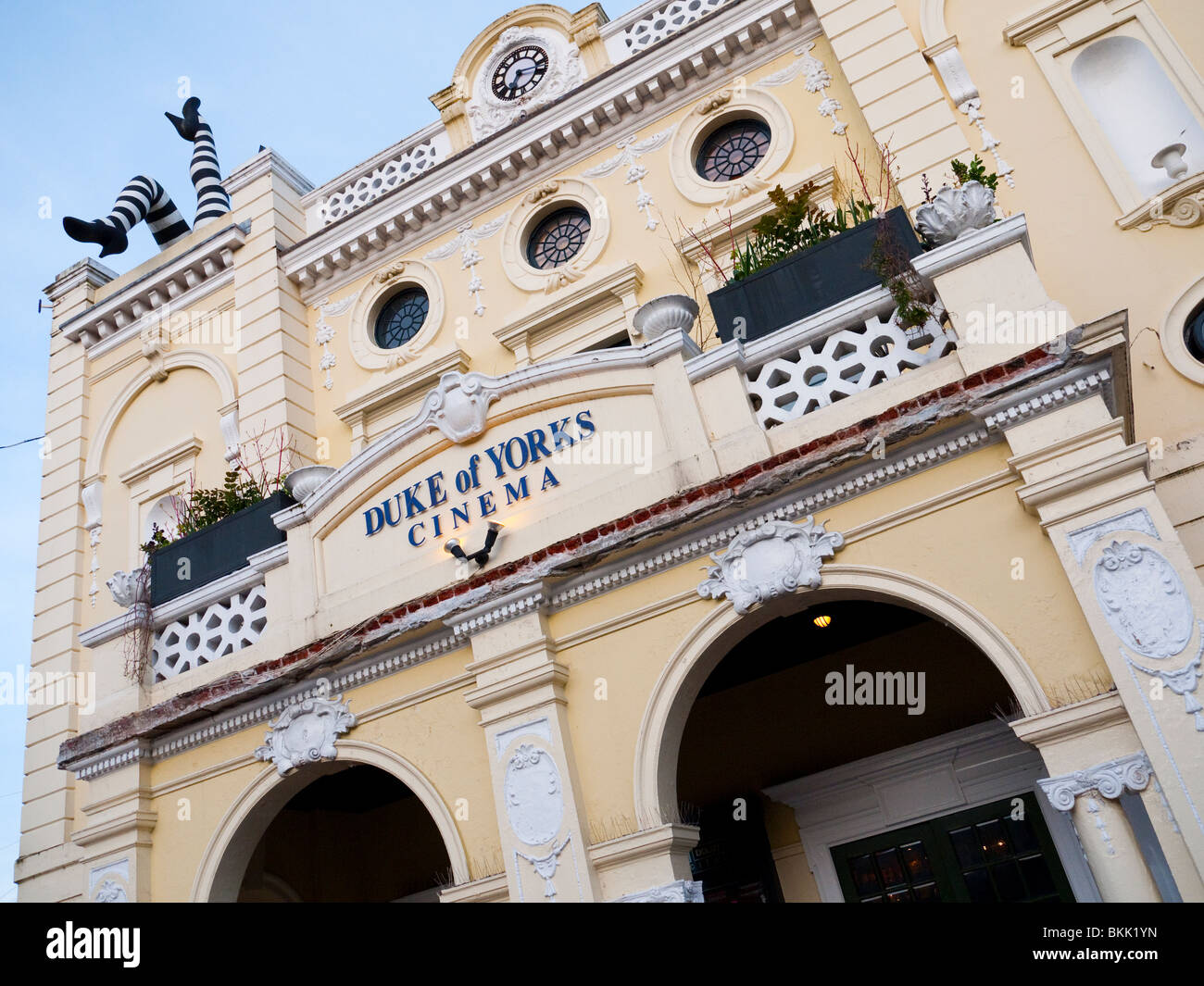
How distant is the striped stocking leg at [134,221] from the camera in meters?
16.1

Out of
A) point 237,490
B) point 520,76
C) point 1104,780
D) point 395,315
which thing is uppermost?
point 520,76

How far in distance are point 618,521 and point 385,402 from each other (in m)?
6.79

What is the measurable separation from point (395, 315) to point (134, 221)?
5493mm

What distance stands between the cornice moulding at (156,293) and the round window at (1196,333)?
38.9 feet

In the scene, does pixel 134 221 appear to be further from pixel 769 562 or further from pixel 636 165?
pixel 769 562

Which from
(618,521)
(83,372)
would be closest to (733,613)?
(618,521)

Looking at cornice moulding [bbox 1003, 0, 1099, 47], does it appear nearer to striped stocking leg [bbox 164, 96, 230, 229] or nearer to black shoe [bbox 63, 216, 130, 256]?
striped stocking leg [bbox 164, 96, 230, 229]

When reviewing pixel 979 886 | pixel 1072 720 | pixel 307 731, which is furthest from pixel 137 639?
pixel 1072 720

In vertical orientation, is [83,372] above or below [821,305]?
above

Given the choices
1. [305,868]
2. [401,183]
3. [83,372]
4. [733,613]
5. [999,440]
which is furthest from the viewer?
[83,372]

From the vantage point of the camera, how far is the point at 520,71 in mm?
14078

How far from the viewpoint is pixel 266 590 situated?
9.05m

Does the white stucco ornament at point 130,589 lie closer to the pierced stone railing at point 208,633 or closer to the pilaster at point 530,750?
the pierced stone railing at point 208,633

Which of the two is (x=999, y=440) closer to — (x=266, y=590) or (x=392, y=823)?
(x=266, y=590)
